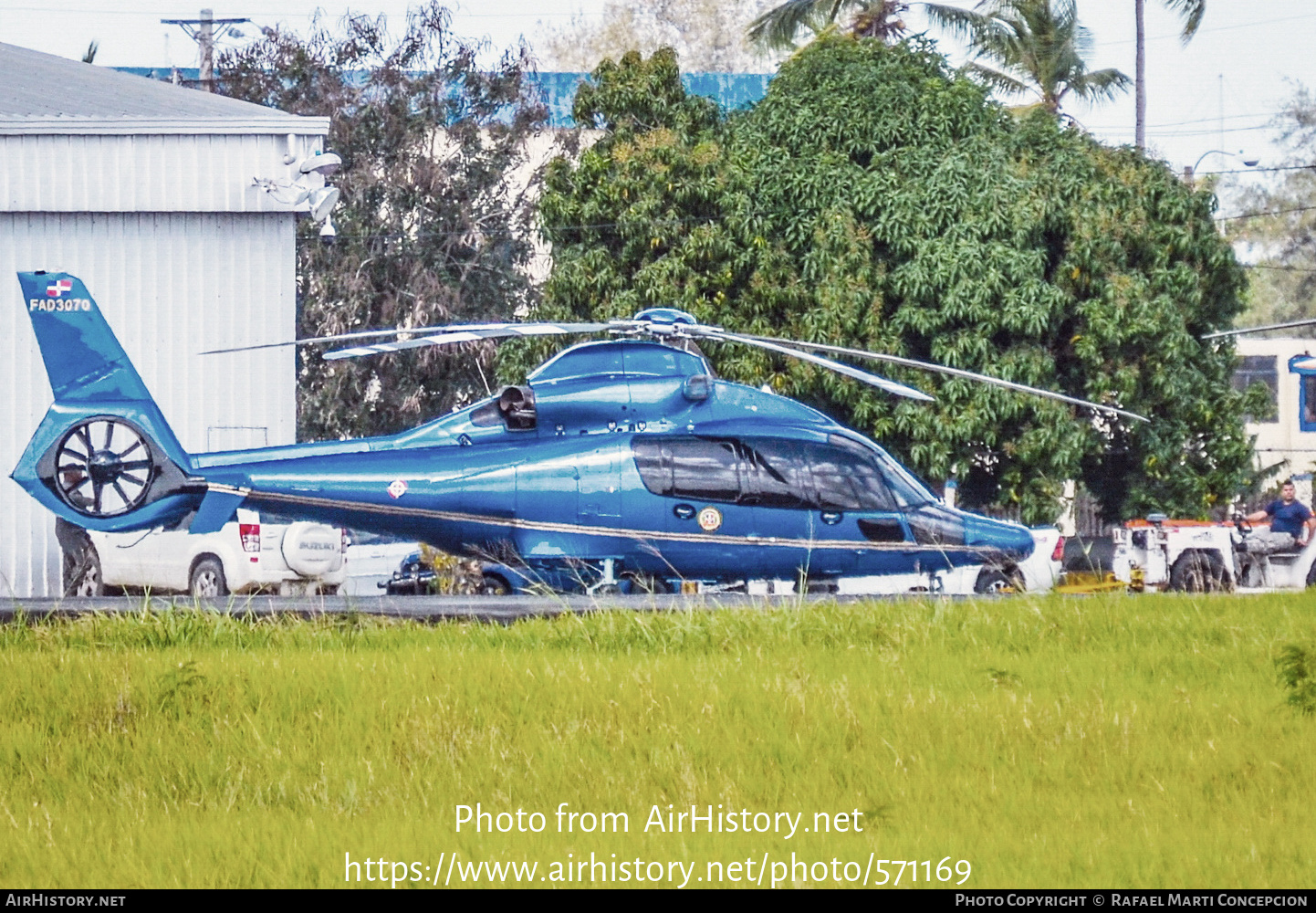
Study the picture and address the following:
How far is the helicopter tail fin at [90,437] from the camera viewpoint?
53.6ft

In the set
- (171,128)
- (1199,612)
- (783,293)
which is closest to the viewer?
(1199,612)

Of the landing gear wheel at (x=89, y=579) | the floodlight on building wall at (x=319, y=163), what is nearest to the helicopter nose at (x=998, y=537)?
the floodlight on building wall at (x=319, y=163)

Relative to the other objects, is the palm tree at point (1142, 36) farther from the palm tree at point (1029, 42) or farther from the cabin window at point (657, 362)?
the cabin window at point (657, 362)

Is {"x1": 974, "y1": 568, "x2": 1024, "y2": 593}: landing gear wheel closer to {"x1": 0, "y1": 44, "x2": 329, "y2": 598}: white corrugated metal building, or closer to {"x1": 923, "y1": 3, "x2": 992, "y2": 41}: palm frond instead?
{"x1": 0, "y1": 44, "x2": 329, "y2": 598}: white corrugated metal building

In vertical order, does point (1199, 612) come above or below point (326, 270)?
below

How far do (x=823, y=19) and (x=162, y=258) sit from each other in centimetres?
1825

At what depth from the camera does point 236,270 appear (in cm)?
2062

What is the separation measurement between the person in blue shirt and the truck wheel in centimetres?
170

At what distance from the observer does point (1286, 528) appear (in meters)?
22.8

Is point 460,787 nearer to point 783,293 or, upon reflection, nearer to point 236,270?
point 236,270

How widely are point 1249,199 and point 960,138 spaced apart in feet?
153

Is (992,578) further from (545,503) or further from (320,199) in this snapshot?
(320,199)

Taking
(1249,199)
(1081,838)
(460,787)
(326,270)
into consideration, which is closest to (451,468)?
(460,787)

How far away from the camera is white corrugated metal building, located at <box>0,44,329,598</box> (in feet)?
65.6
